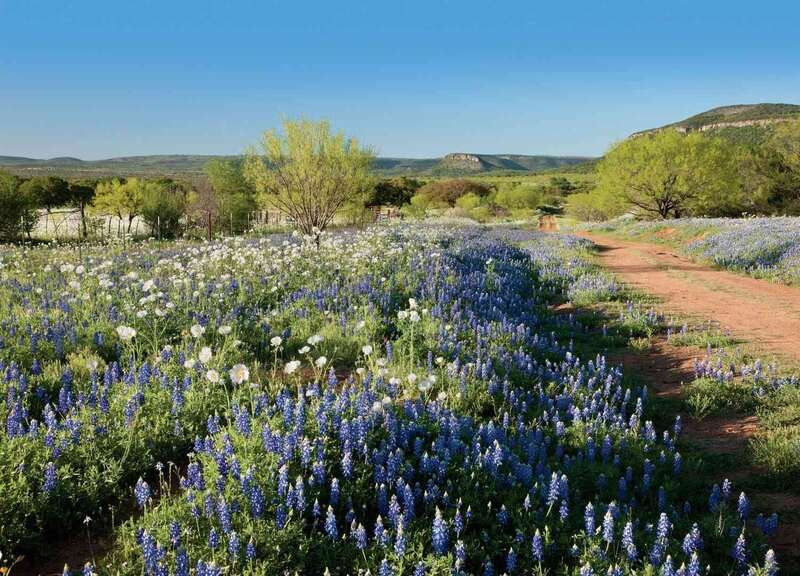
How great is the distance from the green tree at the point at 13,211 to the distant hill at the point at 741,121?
105 meters

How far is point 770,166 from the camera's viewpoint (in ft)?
180

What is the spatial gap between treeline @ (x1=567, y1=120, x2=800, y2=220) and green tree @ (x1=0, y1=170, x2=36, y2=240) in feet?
149

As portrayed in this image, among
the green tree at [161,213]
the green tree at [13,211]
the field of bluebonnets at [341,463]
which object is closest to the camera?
the field of bluebonnets at [341,463]

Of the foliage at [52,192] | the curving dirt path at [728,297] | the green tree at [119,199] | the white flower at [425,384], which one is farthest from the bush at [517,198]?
the white flower at [425,384]

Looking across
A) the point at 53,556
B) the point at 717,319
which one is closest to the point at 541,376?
the point at 53,556

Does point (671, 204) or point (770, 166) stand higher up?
point (770, 166)

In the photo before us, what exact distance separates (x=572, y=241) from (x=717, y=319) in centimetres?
1411

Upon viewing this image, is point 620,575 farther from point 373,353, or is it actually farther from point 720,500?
point 373,353

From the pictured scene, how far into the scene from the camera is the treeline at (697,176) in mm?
45094

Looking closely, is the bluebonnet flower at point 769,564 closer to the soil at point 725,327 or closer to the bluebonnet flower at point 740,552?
the bluebonnet flower at point 740,552

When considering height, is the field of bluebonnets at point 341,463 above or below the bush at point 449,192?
below

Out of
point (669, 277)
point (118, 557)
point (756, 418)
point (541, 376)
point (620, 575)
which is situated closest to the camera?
point (620, 575)

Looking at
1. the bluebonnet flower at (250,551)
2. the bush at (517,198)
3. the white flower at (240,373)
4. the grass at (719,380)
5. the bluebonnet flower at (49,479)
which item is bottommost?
the grass at (719,380)

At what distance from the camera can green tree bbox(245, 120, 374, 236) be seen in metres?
25.5
